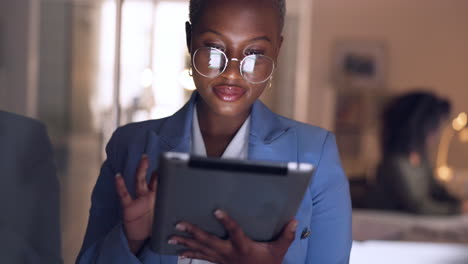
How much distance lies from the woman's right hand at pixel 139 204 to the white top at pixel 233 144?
0.57 feet

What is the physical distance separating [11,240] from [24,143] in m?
0.22

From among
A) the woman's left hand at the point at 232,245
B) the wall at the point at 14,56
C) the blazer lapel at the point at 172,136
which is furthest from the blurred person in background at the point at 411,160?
the woman's left hand at the point at 232,245

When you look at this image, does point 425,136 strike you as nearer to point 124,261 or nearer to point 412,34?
point 412,34

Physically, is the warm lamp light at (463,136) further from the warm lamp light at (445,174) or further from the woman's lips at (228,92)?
the woman's lips at (228,92)

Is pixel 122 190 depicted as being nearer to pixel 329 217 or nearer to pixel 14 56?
pixel 329 217

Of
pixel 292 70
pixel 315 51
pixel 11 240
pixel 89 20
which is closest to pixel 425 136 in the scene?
pixel 292 70

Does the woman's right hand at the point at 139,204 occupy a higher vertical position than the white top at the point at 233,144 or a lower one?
lower

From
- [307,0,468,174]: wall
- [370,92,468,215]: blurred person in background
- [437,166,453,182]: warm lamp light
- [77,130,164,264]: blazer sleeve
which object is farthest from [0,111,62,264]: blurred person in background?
[437,166,453,182]: warm lamp light

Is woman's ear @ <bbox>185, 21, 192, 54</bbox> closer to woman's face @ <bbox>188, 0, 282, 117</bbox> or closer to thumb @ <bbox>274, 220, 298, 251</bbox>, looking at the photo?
woman's face @ <bbox>188, 0, 282, 117</bbox>

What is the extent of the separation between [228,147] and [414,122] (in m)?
2.68

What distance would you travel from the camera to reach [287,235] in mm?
809

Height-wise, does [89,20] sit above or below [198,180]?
above

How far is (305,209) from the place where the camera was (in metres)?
0.97

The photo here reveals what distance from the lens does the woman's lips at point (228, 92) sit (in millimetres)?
924
